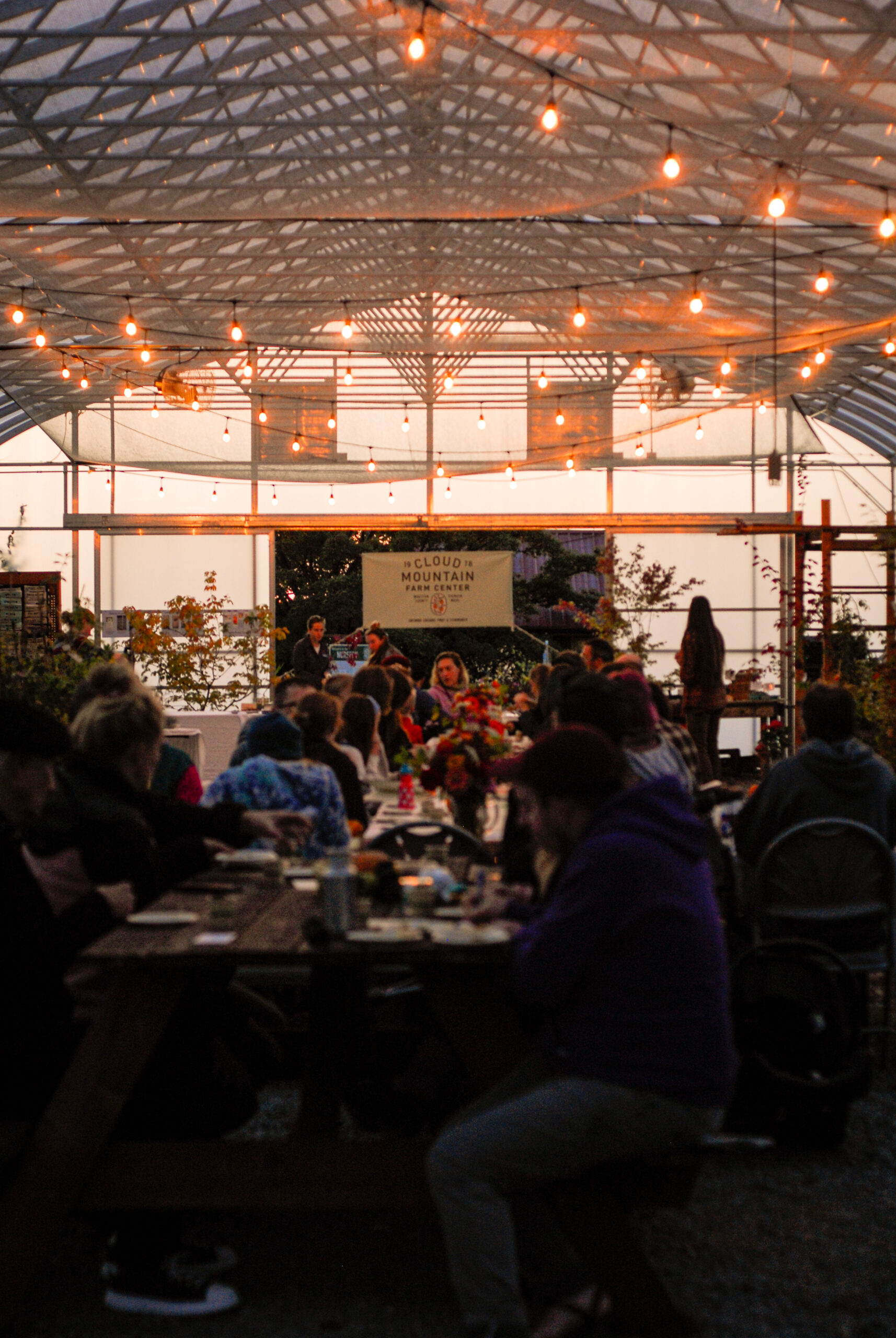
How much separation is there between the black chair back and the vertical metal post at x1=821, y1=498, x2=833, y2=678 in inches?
309

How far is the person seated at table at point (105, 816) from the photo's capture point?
3.01 m

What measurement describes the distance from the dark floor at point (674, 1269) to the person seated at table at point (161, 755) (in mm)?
1639

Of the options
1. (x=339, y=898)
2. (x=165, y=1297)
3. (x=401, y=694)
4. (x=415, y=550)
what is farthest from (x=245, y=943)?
(x=415, y=550)

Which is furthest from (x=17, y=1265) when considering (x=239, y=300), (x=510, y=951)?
(x=239, y=300)

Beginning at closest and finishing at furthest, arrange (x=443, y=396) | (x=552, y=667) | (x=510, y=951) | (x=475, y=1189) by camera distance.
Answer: (x=475, y=1189) < (x=510, y=951) < (x=552, y=667) < (x=443, y=396)

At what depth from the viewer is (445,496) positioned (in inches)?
730

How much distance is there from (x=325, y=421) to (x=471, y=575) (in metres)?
3.65

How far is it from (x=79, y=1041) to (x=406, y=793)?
323 cm

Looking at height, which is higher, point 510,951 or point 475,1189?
point 510,951

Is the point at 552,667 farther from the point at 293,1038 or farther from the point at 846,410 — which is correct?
the point at 846,410

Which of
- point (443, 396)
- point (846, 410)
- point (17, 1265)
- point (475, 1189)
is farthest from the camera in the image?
point (846, 410)

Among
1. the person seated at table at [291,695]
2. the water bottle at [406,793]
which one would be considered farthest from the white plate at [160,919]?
the water bottle at [406,793]

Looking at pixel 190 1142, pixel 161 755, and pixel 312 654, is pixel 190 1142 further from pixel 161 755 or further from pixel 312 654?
pixel 312 654

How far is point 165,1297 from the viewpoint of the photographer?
2.75 metres
